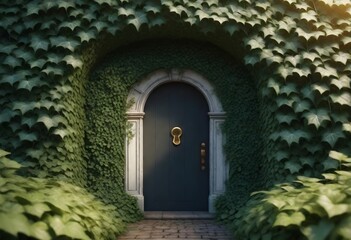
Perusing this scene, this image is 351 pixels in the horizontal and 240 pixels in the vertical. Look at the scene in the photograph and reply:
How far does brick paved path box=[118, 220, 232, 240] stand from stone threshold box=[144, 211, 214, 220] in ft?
0.43

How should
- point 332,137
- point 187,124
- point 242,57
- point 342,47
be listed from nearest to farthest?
point 332,137 → point 342,47 → point 242,57 → point 187,124

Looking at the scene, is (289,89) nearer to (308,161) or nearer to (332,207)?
(308,161)

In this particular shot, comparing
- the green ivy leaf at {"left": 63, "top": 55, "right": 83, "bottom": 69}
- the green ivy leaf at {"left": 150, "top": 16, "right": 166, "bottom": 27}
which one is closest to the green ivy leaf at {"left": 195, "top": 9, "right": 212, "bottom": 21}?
the green ivy leaf at {"left": 150, "top": 16, "right": 166, "bottom": 27}

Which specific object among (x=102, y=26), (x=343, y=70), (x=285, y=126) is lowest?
(x=285, y=126)

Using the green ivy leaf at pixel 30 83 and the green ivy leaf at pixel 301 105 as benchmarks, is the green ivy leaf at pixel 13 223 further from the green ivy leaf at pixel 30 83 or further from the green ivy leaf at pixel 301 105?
the green ivy leaf at pixel 301 105

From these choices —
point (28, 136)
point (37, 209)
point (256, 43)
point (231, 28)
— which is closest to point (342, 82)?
point (256, 43)

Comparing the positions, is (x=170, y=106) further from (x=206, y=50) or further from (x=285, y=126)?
(x=285, y=126)

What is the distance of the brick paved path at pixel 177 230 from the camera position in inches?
186

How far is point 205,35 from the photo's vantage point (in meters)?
5.70

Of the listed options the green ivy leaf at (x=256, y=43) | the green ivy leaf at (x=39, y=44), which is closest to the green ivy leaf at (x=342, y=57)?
the green ivy leaf at (x=256, y=43)

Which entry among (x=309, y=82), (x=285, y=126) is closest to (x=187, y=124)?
(x=285, y=126)

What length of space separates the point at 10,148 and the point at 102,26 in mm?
2315

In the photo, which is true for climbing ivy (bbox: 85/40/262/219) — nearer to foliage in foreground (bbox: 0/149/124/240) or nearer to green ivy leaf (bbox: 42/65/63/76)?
green ivy leaf (bbox: 42/65/63/76)

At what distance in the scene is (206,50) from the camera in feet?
20.0
